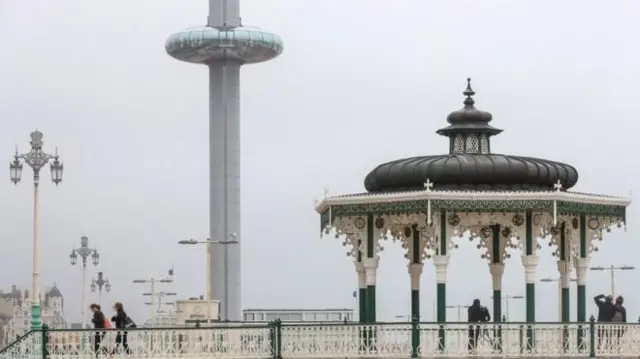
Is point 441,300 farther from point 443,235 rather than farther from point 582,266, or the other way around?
point 582,266

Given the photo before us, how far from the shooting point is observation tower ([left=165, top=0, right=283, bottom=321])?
115 metres

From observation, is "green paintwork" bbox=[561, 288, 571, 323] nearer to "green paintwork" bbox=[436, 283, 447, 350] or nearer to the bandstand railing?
the bandstand railing

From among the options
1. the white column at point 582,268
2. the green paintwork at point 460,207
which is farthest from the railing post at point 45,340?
the white column at point 582,268

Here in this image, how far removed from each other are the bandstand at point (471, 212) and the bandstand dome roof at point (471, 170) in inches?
0.7

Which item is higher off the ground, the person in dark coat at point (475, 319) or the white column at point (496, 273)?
the white column at point (496, 273)

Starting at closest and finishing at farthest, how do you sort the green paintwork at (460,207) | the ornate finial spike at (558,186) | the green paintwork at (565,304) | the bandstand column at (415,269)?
the green paintwork at (460,207) < the ornate finial spike at (558,186) < the green paintwork at (565,304) < the bandstand column at (415,269)

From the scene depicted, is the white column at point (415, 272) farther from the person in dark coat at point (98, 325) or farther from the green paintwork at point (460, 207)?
the person in dark coat at point (98, 325)

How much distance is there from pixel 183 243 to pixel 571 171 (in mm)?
19063

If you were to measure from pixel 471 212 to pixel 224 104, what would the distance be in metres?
85.5

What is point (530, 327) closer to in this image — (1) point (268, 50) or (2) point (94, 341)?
(2) point (94, 341)

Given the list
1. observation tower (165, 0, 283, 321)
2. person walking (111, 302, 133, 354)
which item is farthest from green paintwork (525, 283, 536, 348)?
observation tower (165, 0, 283, 321)

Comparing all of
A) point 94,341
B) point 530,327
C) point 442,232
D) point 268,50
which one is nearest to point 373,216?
point 442,232

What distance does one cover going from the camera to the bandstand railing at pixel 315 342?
30.6m

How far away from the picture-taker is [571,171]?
110ft
